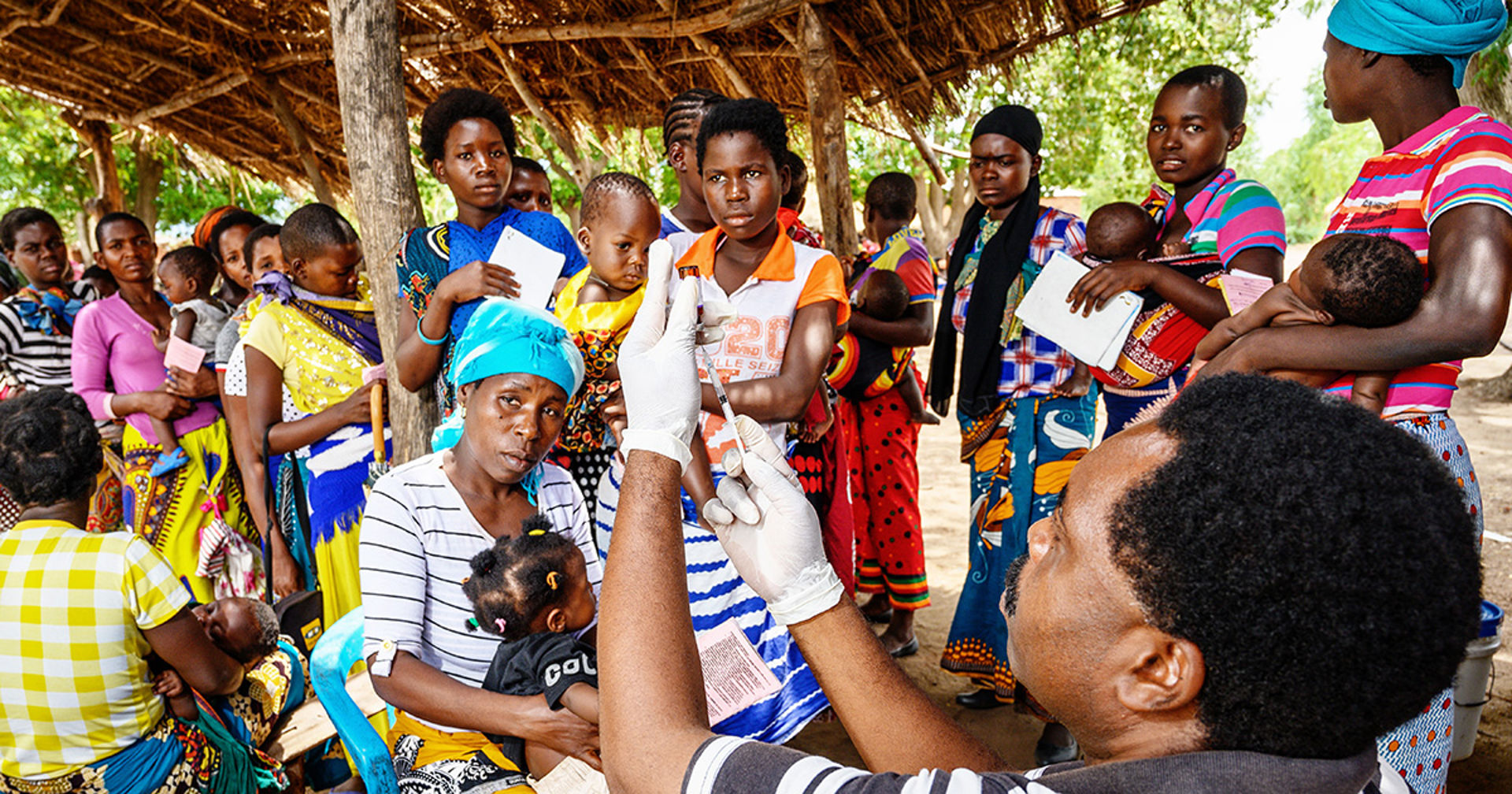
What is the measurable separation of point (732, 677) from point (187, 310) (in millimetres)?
3255

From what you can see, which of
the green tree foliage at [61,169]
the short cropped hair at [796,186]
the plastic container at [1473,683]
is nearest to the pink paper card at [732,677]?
the short cropped hair at [796,186]

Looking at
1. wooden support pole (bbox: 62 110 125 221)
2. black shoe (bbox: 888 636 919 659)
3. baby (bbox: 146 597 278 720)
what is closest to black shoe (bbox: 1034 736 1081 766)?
black shoe (bbox: 888 636 919 659)

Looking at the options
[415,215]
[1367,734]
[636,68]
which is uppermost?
[636,68]

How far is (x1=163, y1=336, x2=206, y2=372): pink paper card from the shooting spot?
12.1 feet

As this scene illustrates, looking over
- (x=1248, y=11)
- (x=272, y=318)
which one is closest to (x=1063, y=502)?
(x=272, y=318)

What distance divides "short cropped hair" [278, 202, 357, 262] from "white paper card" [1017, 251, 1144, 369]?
7.99 ft

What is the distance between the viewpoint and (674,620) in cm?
100

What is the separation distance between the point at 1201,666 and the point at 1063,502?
0.72 ft

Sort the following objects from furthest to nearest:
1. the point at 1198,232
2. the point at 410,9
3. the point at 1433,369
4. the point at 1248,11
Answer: the point at 1248,11 → the point at 410,9 → the point at 1198,232 → the point at 1433,369

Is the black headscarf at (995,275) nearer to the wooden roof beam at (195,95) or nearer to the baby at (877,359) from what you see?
the baby at (877,359)

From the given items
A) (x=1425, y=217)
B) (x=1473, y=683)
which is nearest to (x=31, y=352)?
(x=1425, y=217)

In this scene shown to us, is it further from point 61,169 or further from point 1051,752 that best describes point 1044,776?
point 61,169

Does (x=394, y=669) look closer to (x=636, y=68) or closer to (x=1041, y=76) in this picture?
(x=636, y=68)

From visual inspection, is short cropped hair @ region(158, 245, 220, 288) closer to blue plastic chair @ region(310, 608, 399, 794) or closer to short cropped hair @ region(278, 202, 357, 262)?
short cropped hair @ region(278, 202, 357, 262)
